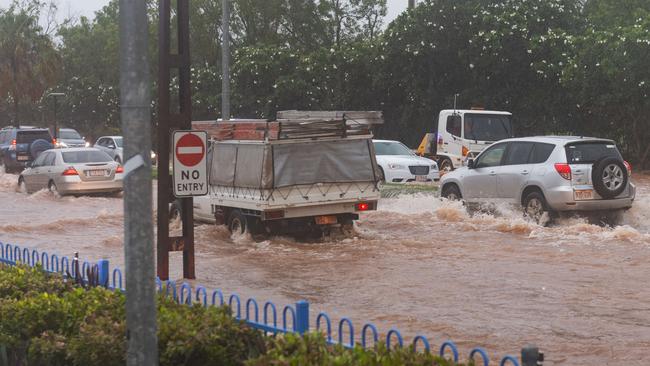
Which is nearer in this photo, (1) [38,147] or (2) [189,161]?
(2) [189,161]

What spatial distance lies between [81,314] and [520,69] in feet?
107

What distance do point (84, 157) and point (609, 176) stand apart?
1445 cm

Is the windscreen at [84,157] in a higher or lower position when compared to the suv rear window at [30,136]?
lower

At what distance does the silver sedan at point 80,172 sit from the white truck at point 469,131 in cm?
990

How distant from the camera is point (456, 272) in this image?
13.6 m

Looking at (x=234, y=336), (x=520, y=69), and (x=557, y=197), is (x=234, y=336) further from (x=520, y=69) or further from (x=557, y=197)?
(x=520, y=69)

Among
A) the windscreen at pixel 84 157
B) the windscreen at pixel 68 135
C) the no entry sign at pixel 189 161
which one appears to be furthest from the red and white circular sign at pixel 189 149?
the windscreen at pixel 68 135

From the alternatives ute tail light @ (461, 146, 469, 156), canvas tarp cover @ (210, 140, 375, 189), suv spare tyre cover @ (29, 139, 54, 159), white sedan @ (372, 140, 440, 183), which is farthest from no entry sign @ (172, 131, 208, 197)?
suv spare tyre cover @ (29, 139, 54, 159)

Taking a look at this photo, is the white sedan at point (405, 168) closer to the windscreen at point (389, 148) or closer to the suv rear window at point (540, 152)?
the windscreen at point (389, 148)

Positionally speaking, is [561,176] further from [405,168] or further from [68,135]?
[68,135]

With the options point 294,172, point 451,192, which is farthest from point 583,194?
point 294,172

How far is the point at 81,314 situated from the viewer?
21.6ft

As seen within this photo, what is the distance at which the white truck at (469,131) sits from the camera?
29.2 metres

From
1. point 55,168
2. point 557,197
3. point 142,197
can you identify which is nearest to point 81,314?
point 142,197
